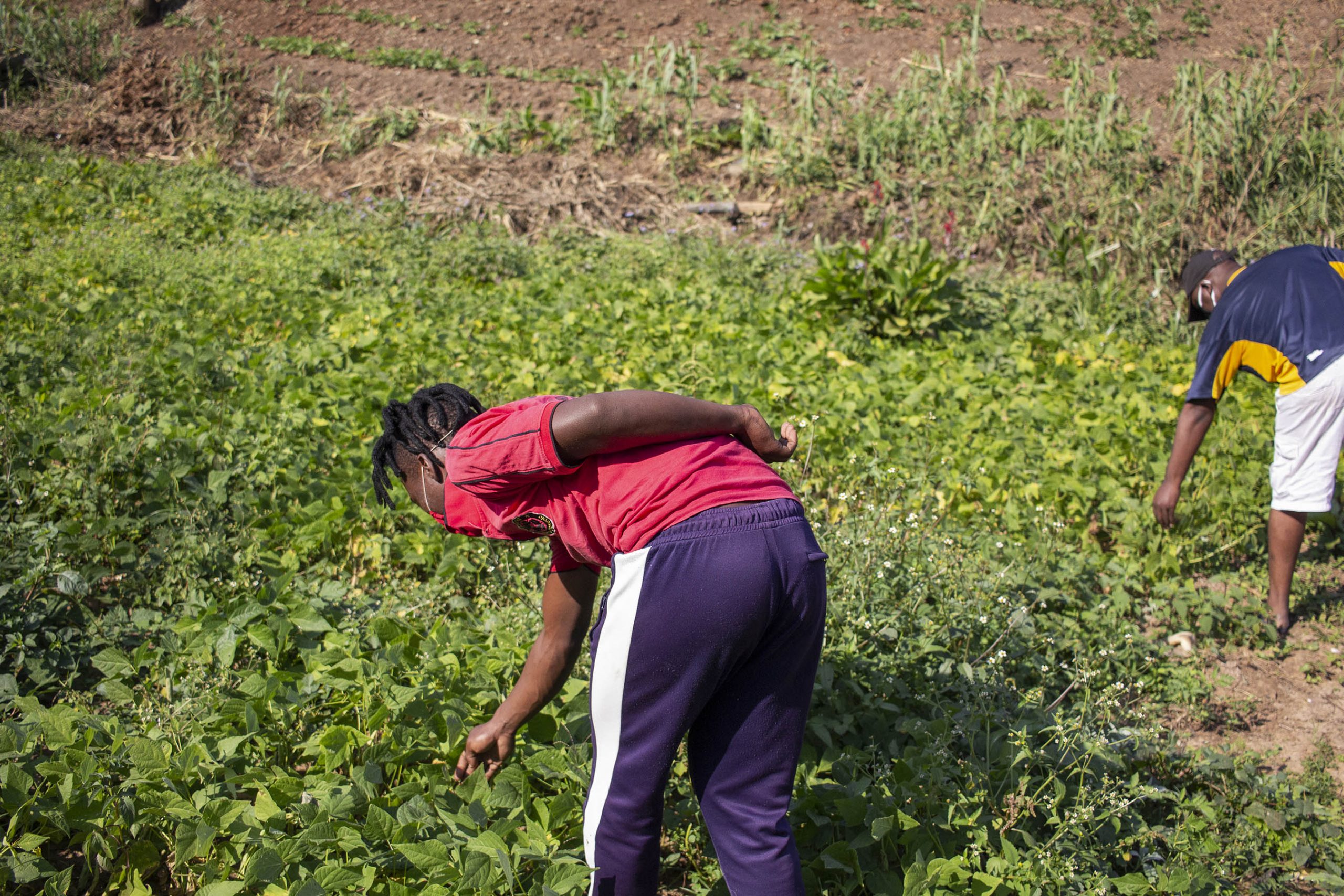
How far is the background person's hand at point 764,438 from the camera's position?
2.22m

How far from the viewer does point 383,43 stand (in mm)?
12648

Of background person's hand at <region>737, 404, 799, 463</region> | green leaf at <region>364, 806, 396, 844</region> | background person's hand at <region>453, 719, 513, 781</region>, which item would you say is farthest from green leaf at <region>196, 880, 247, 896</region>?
background person's hand at <region>737, 404, 799, 463</region>

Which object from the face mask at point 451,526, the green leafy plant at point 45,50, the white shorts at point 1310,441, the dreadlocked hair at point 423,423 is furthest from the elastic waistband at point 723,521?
the green leafy plant at point 45,50

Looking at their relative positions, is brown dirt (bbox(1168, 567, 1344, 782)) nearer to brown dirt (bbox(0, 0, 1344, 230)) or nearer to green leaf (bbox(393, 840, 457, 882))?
green leaf (bbox(393, 840, 457, 882))

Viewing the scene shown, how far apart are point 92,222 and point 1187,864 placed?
336 inches

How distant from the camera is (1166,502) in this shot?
4070mm

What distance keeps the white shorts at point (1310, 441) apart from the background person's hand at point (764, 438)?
259 cm

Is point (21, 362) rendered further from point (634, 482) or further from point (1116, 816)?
point (1116, 816)

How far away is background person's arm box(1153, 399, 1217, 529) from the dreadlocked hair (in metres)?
3.10

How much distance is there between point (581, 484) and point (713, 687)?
50 centimetres

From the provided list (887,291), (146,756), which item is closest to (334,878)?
(146,756)

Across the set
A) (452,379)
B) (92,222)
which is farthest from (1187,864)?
(92,222)

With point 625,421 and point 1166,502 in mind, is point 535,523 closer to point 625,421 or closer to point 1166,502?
point 625,421

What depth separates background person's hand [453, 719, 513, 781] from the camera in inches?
96.3
